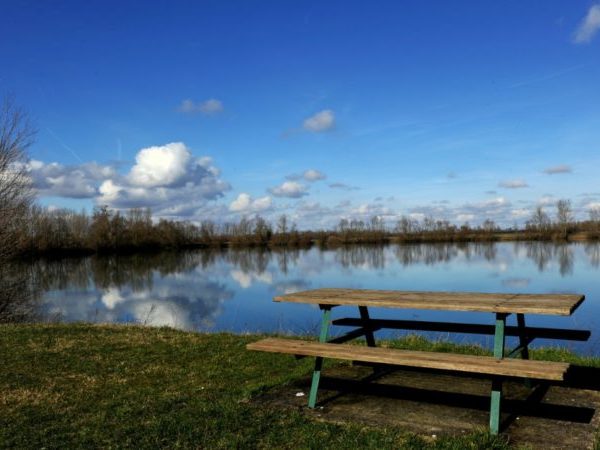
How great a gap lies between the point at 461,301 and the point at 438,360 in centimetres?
58

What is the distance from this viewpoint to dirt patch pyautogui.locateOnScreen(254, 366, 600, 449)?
12.3 ft

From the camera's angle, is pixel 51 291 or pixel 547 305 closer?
pixel 547 305

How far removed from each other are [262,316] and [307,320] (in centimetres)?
191

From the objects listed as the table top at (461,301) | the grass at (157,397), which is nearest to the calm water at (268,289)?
the grass at (157,397)

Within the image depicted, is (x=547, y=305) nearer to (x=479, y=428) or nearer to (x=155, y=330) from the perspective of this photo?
(x=479, y=428)

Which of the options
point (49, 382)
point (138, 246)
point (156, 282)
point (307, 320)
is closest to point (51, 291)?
point (156, 282)

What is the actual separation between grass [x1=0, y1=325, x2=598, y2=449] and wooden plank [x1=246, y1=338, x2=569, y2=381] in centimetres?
49

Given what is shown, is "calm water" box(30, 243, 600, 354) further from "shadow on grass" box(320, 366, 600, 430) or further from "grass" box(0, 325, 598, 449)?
"shadow on grass" box(320, 366, 600, 430)

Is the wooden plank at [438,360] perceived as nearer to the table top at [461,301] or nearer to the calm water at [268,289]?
the table top at [461,301]

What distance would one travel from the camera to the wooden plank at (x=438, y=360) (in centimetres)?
347

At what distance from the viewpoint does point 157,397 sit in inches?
195

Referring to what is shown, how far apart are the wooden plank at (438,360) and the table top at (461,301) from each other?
364 millimetres

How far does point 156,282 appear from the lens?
26.9m

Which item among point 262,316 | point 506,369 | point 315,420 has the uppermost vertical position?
point 506,369
